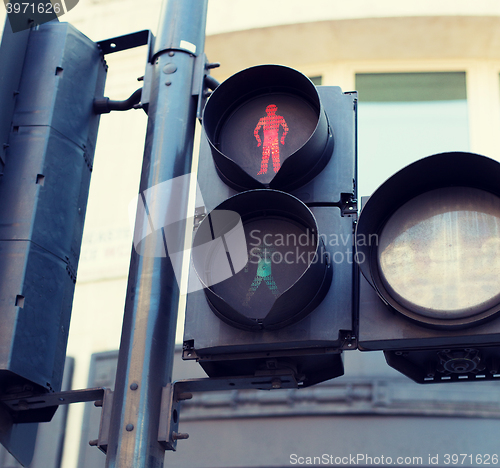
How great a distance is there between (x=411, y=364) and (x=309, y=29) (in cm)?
710

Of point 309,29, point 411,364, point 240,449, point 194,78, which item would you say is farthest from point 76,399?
point 309,29

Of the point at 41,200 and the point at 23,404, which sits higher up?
the point at 41,200

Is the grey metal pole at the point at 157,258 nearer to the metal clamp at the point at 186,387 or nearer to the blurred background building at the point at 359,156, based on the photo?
the metal clamp at the point at 186,387

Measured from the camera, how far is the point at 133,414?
117 inches

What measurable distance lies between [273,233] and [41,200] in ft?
3.83

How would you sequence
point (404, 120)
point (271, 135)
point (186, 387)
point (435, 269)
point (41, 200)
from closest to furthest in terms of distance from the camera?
point (435, 269), point (186, 387), point (271, 135), point (41, 200), point (404, 120)

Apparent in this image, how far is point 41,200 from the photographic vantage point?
142 inches

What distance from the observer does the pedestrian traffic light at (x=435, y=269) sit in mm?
2729

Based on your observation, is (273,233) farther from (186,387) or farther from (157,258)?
(186,387)

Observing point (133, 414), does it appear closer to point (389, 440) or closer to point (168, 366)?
point (168, 366)

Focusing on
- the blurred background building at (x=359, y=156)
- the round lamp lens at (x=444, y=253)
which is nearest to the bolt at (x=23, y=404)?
the round lamp lens at (x=444, y=253)

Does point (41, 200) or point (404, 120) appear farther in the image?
point (404, 120)

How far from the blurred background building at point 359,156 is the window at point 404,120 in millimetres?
15

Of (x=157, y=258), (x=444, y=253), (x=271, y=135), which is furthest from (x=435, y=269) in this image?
(x=157, y=258)
